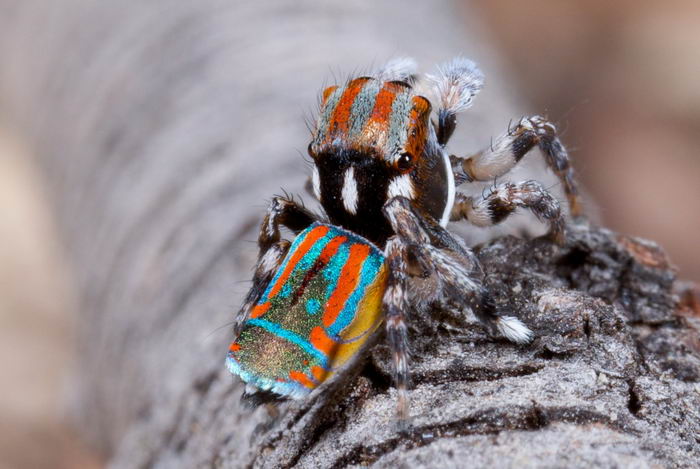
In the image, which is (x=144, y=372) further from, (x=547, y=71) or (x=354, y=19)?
(x=547, y=71)

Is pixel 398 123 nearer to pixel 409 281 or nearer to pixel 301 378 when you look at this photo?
pixel 409 281

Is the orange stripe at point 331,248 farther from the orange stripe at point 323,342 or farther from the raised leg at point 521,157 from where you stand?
the raised leg at point 521,157

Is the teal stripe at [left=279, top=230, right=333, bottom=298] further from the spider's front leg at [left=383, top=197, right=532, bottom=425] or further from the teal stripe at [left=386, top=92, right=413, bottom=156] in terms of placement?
the teal stripe at [left=386, top=92, right=413, bottom=156]

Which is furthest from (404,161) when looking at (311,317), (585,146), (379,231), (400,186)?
(585,146)

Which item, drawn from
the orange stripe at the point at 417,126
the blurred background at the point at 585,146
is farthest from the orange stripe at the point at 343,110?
the blurred background at the point at 585,146

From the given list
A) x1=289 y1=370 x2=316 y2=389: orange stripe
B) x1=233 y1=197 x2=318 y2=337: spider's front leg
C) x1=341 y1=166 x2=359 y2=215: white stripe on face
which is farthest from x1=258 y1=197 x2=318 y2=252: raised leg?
x1=289 y1=370 x2=316 y2=389: orange stripe

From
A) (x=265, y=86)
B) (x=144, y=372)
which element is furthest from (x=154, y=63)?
(x=144, y=372)
